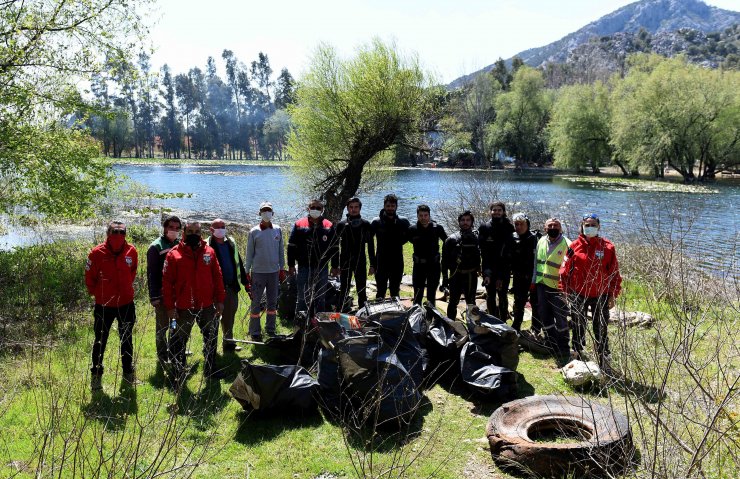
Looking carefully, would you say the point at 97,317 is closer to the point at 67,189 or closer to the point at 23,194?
the point at 67,189

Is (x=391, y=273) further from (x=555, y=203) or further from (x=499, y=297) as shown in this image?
(x=555, y=203)

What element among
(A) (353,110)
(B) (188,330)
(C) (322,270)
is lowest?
(B) (188,330)

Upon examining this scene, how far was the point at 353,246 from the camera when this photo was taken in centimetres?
765

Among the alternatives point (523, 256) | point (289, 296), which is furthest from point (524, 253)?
point (289, 296)

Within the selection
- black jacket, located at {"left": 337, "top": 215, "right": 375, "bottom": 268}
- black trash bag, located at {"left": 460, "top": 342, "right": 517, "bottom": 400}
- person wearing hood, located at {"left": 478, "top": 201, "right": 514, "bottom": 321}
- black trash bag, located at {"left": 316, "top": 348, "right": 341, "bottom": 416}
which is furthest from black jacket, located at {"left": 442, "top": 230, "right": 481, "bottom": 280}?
black trash bag, located at {"left": 316, "top": 348, "right": 341, "bottom": 416}

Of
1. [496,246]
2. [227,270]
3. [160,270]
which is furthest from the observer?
[496,246]

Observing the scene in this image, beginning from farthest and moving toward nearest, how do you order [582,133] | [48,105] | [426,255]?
[582,133] < [48,105] < [426,255]

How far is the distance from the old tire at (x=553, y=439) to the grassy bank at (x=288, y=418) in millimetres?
227

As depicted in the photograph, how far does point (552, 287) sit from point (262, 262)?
3.95m

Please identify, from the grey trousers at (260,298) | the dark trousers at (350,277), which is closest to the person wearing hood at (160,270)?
the grey trousers at (260,298)

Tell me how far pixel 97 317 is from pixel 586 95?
56.3m

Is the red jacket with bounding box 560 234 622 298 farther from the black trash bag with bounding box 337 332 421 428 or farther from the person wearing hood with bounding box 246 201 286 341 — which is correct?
the person wearing hood with bounding box 246 201 286 341

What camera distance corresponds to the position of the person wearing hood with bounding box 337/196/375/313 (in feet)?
24.8

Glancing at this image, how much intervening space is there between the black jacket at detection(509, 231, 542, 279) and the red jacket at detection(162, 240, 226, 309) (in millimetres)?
4213
